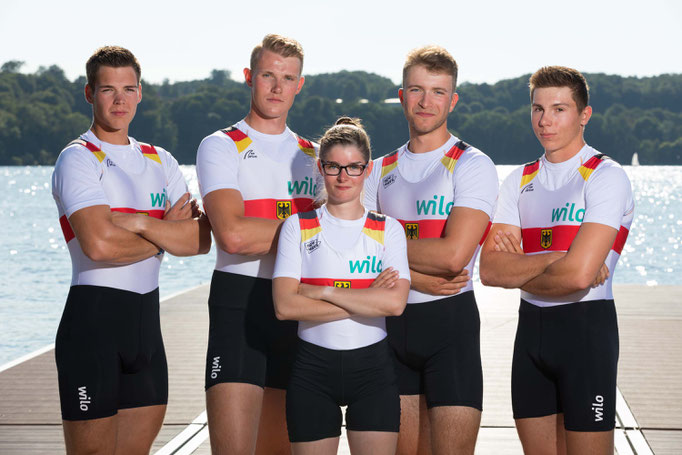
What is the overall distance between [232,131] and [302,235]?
842mm

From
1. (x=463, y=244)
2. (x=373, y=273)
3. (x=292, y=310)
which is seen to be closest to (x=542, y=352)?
(x=463, y=244)

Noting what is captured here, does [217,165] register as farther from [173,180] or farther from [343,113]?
[343,113]

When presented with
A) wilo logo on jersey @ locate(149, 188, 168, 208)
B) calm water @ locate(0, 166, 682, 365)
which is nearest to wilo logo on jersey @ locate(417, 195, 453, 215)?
wilo logo on jersey @ locate(149, 188, 168, 208)

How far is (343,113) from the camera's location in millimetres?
100062

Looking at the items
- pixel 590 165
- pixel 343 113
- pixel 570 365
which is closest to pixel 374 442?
pixel 570 365

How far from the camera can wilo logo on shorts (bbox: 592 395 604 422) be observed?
12.4 ft

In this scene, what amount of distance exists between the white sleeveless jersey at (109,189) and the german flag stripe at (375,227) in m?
1.19

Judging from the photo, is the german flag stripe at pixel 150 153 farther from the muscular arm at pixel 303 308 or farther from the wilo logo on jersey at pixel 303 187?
the muscular arm at pixel 303 308

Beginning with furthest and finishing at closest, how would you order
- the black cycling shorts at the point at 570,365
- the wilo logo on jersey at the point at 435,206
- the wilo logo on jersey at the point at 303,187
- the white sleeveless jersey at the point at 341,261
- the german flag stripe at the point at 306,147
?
the german flag stripe at the point at 306,147 < the wilo logo on jersey at the point at 303,187 < the wilo logo on jersey at the point at 435,206 < the black cycling shorts at the point at 570,365 < the white sleeveless jersey at the point at 341,261

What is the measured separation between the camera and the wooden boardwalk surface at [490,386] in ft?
20.7

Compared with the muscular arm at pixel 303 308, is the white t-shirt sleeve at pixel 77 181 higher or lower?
higher

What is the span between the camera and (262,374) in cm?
411

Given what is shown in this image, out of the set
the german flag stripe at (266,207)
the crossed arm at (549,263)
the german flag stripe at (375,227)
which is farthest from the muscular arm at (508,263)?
the german flag stripe at (266,207)

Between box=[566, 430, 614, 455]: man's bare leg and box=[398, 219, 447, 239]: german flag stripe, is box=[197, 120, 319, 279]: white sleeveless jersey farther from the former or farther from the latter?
box=[566, 430, 614, 455]: man's bare leg
